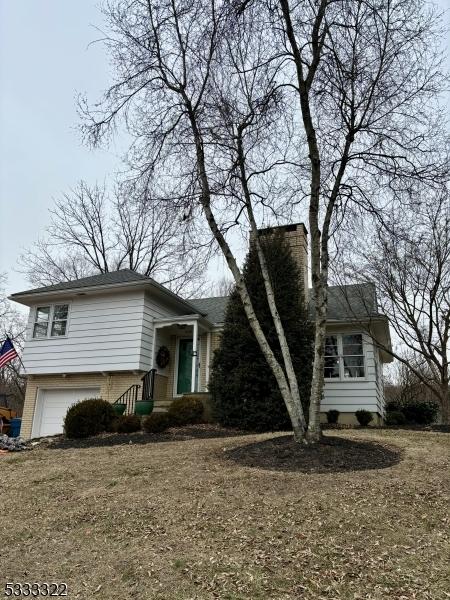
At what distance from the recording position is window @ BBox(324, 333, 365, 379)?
13281 millimetres

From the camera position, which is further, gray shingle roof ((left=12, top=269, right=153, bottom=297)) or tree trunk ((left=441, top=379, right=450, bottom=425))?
gray shingle roof ((left=12, top=269, right=153, bottom=297))

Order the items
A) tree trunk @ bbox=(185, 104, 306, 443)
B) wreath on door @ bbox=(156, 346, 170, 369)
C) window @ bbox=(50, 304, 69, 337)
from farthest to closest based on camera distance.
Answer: window @ bbox=(50, 304, 69, 337) < wreath on door @ bbox=(156, 346, 170, 369) < tree trunk @ bbox=(185, 104, 306, 443)

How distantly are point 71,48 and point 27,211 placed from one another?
13.5 meters

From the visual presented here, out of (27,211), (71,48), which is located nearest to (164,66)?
(71,48)

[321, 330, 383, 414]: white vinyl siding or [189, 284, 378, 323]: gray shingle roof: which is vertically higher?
[189, 284, 378, 323]: gray shingle roof

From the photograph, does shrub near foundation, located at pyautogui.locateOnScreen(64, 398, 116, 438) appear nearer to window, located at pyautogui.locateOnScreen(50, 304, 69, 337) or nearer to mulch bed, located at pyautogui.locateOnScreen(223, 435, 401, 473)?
mulch bed, located at pyautogui.locateOnScreen(223, 435, 401, 473)

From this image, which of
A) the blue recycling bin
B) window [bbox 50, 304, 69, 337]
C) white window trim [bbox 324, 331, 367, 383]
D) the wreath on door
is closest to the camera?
white window trim [bbox 324, 331, 367, 383]

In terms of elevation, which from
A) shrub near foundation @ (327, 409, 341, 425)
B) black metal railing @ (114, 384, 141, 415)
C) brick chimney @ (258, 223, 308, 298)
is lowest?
shrub near foundation @ (327, 409, 341, 425)

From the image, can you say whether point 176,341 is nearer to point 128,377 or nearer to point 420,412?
point 128,377

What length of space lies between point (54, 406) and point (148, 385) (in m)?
3.61

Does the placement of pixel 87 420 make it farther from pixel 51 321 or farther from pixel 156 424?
pixel 51 321

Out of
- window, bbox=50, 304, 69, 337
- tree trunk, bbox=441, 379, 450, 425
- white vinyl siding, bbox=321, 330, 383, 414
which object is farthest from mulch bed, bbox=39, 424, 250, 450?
tree trunk, bbox=441, 379, 450, 425

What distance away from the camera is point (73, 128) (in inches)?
320

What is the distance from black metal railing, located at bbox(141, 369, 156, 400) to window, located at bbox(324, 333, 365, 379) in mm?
5102
